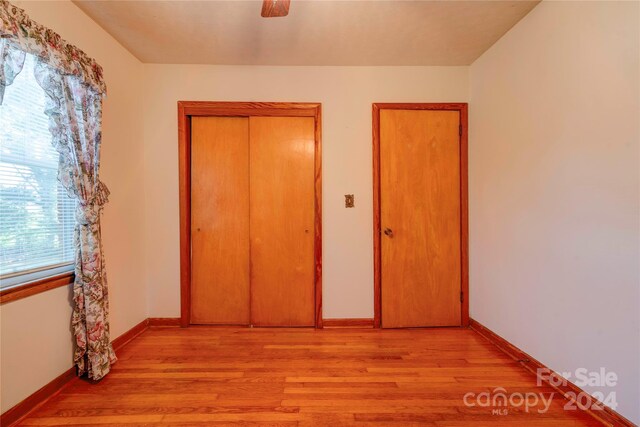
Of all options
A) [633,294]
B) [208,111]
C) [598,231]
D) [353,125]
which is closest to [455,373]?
[633,294]

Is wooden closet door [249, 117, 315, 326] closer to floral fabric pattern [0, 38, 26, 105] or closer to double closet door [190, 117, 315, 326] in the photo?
double closet door [190, 117, 315, 326]

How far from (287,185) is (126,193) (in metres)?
1.34

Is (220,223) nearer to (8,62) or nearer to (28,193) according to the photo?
(28,193)

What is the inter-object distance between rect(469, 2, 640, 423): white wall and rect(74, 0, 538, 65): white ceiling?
32 cm

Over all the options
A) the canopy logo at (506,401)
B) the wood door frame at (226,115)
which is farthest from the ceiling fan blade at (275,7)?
the canopy logo at (506,401)

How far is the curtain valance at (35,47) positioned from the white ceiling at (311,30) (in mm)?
447

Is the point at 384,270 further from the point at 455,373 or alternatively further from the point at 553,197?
the point at 553,197

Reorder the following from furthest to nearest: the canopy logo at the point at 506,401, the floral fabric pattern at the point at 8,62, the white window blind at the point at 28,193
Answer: the canopy logo at the point at 506,401, the white window blind at the point at 28,193, the floral fabric pattern at the point at 8,62

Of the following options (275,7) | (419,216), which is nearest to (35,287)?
(275,7)

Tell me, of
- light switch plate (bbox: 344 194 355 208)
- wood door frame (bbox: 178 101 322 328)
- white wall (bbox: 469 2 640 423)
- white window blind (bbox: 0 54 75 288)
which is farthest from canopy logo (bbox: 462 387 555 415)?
white window blind (bbox: 0 54 75 288)

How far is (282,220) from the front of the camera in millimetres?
2547

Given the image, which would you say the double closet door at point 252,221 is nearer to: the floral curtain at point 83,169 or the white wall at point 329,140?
the white wall at point 329,140

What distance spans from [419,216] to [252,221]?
1.56 m

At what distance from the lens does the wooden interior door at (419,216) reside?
8.27ft
